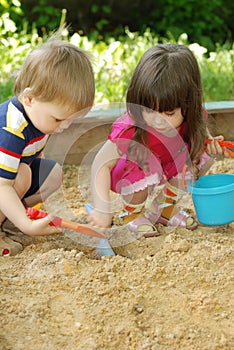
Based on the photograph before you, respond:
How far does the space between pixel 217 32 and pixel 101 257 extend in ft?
11.9

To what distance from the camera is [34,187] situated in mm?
2670

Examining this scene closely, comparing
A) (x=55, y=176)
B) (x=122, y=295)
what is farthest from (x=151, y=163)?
(x=122, y=295)

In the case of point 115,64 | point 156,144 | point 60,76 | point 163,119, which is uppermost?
point 60,76

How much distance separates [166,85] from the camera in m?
2.29

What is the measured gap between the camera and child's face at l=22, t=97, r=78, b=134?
224 centimetres

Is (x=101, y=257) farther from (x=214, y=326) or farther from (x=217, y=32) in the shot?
(x=217, y=32)

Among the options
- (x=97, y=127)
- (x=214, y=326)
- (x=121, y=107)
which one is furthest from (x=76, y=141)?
(x=214, y=326)

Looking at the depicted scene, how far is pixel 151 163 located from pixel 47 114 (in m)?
0.55

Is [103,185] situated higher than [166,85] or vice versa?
[166,85]

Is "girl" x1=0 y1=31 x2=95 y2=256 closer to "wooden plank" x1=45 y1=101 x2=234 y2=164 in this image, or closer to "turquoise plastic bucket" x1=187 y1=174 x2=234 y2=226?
"turquoise plastic bucket" x1=187 y1=174 x2=234 y2=226

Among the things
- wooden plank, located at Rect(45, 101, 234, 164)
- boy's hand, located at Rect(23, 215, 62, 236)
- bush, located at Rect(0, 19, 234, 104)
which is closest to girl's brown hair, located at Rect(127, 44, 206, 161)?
boy's hand, located at Rect(23, 215, 62, 236)

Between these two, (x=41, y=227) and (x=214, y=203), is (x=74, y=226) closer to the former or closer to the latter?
(x=41, y=227)

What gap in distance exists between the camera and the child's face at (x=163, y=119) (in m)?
2.34

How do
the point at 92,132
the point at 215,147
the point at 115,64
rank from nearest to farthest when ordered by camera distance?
the point at 215,147 < the point at 92,132 < the point at 115,64
